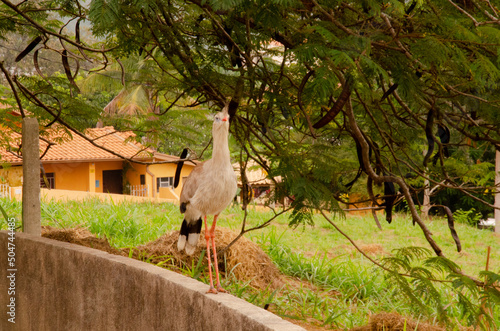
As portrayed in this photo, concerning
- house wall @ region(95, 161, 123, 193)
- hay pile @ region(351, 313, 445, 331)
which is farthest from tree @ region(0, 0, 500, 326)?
house wall @ region(95, 161, 123, 193)

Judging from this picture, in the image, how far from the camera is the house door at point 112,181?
25.4 metres

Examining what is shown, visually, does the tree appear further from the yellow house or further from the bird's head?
the yellow house

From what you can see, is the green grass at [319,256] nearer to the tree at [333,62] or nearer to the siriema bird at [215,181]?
the tree at [333,62]

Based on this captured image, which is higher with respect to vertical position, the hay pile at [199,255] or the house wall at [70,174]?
the house wall at [70,174]

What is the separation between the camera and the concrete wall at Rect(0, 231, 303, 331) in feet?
11.9

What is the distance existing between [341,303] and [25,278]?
3.86 m

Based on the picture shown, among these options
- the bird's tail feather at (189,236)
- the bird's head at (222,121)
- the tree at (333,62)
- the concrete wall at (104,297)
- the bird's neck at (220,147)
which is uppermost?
the tree at (333,62)

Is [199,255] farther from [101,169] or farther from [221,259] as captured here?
[101,169]

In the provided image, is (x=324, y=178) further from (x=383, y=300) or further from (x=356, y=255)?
(x=356, y=255)

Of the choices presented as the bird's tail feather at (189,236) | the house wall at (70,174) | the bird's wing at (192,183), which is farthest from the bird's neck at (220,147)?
the house wall at (70,174)

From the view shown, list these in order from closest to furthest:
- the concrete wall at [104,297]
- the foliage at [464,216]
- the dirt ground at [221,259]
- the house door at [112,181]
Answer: the concrete wall at [104,297] → the dirt ground at [221,259] → the foliage at [464,216] → the house door at [112,181]

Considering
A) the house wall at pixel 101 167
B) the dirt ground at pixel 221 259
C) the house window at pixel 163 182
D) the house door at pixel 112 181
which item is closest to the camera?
the dirt ground at pixel 221 259

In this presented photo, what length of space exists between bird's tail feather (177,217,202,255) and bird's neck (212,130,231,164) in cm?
86

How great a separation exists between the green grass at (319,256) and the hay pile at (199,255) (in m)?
0.19
